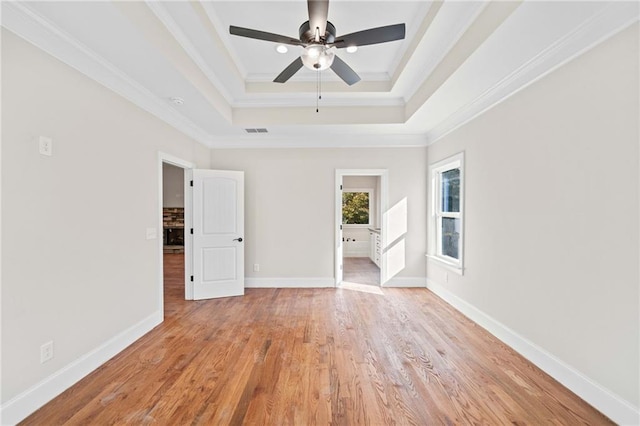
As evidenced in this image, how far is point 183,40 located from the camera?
2.64m

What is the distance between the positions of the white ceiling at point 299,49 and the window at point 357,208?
4.15 m

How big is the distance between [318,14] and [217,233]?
137 inches

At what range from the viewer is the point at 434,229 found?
4.74 metres

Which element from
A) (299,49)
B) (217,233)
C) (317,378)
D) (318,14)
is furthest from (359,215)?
(318,14)

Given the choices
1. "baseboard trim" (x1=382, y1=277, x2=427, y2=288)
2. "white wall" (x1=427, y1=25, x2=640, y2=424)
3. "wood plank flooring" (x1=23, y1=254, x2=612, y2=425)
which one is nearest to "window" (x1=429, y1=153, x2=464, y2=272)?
"baseboard trim" (x1=382, y1=277, x2=427, y2=288)

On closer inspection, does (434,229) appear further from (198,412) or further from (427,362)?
(198,412)

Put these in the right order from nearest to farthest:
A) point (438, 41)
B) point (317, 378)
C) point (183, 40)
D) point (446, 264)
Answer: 1. point (317, 378)
2. point (183, 40)
3. point (438, 41)
4. point (446, 264)

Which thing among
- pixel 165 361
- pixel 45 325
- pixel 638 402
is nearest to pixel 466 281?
pixel 638 402

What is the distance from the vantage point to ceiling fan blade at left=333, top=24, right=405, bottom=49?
6.43ft

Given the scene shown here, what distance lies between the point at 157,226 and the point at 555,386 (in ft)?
13.6

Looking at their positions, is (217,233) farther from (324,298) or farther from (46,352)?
(46,352)

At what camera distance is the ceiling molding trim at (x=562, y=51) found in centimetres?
176

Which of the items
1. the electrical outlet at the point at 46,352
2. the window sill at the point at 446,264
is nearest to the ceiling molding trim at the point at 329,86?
the window sill at the point at 446,264

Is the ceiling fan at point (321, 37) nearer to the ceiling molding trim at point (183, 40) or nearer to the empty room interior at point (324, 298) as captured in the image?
the empty room interior at point (324, 298)
